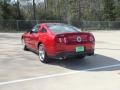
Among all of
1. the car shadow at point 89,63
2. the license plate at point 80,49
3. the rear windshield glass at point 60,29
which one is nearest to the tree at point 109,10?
the car shadow at point 89,63

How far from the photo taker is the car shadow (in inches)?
410

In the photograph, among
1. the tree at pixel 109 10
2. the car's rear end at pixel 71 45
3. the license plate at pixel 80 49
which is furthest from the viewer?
the tree at pixel 109 10

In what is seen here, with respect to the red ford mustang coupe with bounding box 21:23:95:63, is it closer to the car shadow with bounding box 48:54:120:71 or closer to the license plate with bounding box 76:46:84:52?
the license plate with bounding box 76:46:84:52

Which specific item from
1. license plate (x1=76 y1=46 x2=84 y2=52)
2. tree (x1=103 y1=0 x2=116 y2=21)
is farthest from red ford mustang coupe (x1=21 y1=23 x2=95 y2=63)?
tree (x1=103 y1=0 x2=116 y2=21)

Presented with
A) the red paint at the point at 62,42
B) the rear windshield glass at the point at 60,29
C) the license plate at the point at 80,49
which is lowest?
the license plate at the point at 80,49

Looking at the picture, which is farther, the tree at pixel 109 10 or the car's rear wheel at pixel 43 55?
the tree at pixel 109 10

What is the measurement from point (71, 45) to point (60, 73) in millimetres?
1416

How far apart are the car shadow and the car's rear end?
461 mm

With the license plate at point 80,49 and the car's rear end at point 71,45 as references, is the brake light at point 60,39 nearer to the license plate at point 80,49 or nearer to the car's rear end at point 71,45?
the car's rear end at point 71,45

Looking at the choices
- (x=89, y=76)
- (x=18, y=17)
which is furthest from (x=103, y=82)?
(x=18, y=17)

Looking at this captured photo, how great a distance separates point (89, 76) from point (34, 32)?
4.56 metres

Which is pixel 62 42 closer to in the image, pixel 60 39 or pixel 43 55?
pixel 60 39

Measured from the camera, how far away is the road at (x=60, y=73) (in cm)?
796

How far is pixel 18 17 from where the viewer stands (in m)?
39.6
